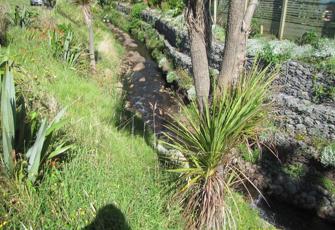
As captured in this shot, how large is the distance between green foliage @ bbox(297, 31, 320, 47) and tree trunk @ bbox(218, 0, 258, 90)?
6.81 m

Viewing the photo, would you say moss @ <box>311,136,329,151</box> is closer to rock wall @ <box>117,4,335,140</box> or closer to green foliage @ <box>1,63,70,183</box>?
rock wall @ <box>117,4,335,140</box>

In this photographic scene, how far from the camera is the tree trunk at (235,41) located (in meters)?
4.06

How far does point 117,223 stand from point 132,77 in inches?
458

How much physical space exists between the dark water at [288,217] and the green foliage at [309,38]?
4723 millimetres

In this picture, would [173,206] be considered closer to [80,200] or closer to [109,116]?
[80,200]

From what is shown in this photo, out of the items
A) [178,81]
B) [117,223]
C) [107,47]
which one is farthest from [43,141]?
[107,47]

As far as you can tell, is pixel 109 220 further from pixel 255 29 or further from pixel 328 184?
pixel 255 29

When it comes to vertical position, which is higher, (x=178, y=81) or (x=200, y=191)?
(x=200, y=191)

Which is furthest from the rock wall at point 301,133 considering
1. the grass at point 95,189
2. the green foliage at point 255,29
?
the green foliage at point 255,29

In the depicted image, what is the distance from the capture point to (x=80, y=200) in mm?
3805

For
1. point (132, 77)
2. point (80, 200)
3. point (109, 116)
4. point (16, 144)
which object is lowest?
point (132, 77)

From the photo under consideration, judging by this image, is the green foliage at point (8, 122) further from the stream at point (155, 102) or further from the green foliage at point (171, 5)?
the green foliage at point (171, 5)

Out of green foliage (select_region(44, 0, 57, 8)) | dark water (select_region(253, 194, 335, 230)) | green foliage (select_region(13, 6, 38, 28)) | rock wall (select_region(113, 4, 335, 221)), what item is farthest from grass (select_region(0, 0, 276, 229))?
green foliage (select_region(44, 0, 57, 8))

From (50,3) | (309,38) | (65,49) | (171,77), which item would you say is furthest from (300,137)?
(50,3)
